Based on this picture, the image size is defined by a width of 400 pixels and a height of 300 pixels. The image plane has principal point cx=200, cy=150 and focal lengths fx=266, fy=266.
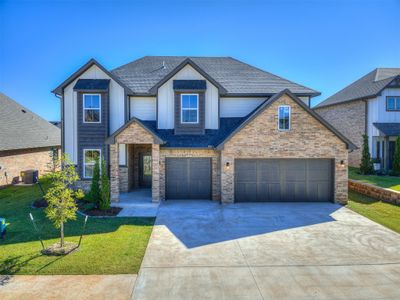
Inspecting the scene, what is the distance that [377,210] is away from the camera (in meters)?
12.6

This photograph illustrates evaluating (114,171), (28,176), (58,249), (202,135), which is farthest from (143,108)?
(28,176)

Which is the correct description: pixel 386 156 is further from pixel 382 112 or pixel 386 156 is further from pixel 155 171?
pixel 155 171

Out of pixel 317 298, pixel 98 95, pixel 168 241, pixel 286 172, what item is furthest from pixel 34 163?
pixel 317 298

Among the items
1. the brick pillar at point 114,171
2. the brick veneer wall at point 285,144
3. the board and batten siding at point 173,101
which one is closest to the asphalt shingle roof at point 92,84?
the board and batten siding at point 173,101

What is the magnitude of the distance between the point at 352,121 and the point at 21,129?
3041 cm

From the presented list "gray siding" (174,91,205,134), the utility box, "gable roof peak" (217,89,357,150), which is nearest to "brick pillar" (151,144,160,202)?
"gray siding" (174,91,205,134)

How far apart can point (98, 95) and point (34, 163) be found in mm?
10752

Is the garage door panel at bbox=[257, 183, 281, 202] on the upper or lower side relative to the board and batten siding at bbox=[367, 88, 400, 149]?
lower

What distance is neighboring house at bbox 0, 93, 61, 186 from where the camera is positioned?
1864 cm

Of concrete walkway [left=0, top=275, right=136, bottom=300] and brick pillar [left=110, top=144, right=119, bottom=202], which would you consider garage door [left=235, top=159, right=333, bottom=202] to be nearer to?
brick pillar [left=110, top=144, right=119, bottom=202]

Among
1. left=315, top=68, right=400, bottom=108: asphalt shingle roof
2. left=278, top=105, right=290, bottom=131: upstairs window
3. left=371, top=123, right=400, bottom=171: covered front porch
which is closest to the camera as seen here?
left=278, top=105, right=290, bottom=131: upstairs window

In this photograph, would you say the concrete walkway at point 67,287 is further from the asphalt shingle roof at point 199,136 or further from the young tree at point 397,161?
the young tree at point 397,161

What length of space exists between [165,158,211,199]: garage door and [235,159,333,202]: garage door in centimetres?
173

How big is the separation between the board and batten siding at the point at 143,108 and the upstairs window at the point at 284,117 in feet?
24.6
